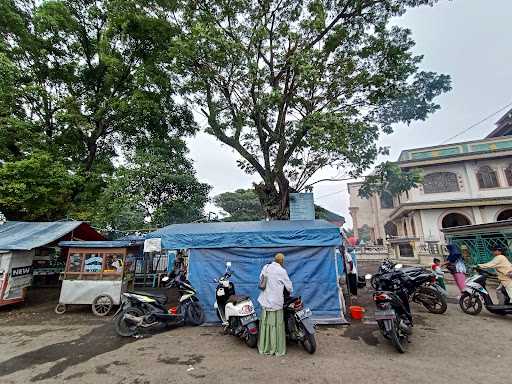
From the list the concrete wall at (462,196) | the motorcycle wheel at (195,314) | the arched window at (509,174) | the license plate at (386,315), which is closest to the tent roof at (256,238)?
the motorcycle wheel at (195,314)

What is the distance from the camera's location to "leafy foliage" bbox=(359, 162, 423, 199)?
9867 mm

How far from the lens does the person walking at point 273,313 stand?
4.22m

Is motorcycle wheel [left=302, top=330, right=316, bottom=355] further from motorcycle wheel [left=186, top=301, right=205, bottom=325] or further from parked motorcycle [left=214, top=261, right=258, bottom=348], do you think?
motorcycle wheel [left=186, top=301, right=205, bottom=325]

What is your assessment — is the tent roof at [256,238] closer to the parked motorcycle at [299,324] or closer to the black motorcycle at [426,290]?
the parked motorcycle at [299,324]

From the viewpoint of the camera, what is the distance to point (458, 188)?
20.2 meters

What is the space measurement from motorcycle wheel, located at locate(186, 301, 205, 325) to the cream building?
1885 cm

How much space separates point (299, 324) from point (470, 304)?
5.24 m

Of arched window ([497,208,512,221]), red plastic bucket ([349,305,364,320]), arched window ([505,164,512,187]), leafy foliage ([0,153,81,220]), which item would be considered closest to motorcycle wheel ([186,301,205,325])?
red plastic bucket ([349,305,364,320])

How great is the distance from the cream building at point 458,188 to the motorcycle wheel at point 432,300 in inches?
562

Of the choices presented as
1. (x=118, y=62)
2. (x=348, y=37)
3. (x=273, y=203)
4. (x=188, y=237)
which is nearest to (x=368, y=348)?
(x=188, y=237)

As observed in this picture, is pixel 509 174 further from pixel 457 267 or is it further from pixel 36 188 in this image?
pixel 36 188

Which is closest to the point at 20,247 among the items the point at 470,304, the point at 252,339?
the point at 252,339

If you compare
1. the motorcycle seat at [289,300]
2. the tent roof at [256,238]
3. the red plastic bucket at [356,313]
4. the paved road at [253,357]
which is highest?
the tent roof at [256,238]

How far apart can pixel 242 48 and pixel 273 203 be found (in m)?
6.61
